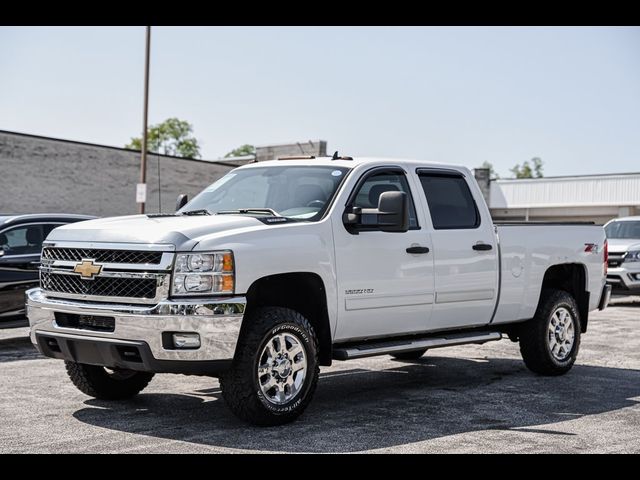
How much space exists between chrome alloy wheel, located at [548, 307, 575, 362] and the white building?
44300mm

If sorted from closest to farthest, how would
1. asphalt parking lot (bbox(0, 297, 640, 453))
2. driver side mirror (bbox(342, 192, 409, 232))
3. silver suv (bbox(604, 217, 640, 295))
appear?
1. asphalt parking lot (bbox(0, 297, 640, 453))
2. driver side mirror (bbox(342, 192, 409, 232))
3. silver suv (bbox(604, 217, 640, 295))

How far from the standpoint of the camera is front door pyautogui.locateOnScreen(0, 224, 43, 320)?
11109 millimetres

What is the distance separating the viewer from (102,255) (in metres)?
6.84

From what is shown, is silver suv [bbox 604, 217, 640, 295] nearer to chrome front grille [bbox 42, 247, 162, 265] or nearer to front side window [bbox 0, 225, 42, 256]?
front side window [bbox 0, 225, 42, 256]

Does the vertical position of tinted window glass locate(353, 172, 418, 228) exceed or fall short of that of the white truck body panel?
it exceeds it

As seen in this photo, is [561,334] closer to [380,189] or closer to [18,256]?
[380,189]

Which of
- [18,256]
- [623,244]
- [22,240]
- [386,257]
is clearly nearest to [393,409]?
[386,257]

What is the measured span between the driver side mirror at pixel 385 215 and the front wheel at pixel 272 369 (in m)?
0.94

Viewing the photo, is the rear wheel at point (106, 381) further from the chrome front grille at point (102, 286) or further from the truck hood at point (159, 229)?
the truck hood at point (159, 229)

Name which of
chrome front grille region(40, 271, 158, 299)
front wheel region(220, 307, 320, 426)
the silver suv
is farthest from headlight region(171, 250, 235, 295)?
the silver suv

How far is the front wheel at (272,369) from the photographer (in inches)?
262
